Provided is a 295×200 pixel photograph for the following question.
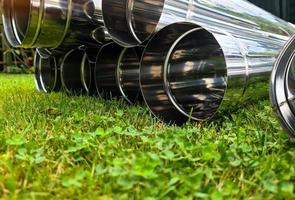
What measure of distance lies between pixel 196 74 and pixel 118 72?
0.43m

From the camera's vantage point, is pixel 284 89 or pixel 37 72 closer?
pixel 284 89

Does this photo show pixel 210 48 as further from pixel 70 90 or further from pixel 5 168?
pixel 5 168

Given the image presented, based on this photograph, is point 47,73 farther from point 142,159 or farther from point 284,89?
point 142,159

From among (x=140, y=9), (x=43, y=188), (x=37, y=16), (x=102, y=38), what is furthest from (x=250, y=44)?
(x=43, y=188)

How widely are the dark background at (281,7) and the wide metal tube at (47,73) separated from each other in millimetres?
2216

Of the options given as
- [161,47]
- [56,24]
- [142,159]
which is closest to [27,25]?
[56,24]

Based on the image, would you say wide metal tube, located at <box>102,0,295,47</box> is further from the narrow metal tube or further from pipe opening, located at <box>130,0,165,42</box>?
the narrow metal tube

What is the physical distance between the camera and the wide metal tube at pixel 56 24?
2092mm

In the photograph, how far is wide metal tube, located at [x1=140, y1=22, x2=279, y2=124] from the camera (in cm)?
167

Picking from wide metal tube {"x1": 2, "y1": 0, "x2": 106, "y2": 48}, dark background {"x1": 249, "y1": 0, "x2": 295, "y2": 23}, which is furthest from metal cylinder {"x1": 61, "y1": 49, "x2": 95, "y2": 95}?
dark background {"x1": 249, "y1": 0, "x2": 295, "y2": 23}

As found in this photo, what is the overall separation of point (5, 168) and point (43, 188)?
0.56 feet

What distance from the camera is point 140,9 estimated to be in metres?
2.30

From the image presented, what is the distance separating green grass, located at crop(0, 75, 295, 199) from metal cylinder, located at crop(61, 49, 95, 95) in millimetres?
942

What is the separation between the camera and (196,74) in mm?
2137
